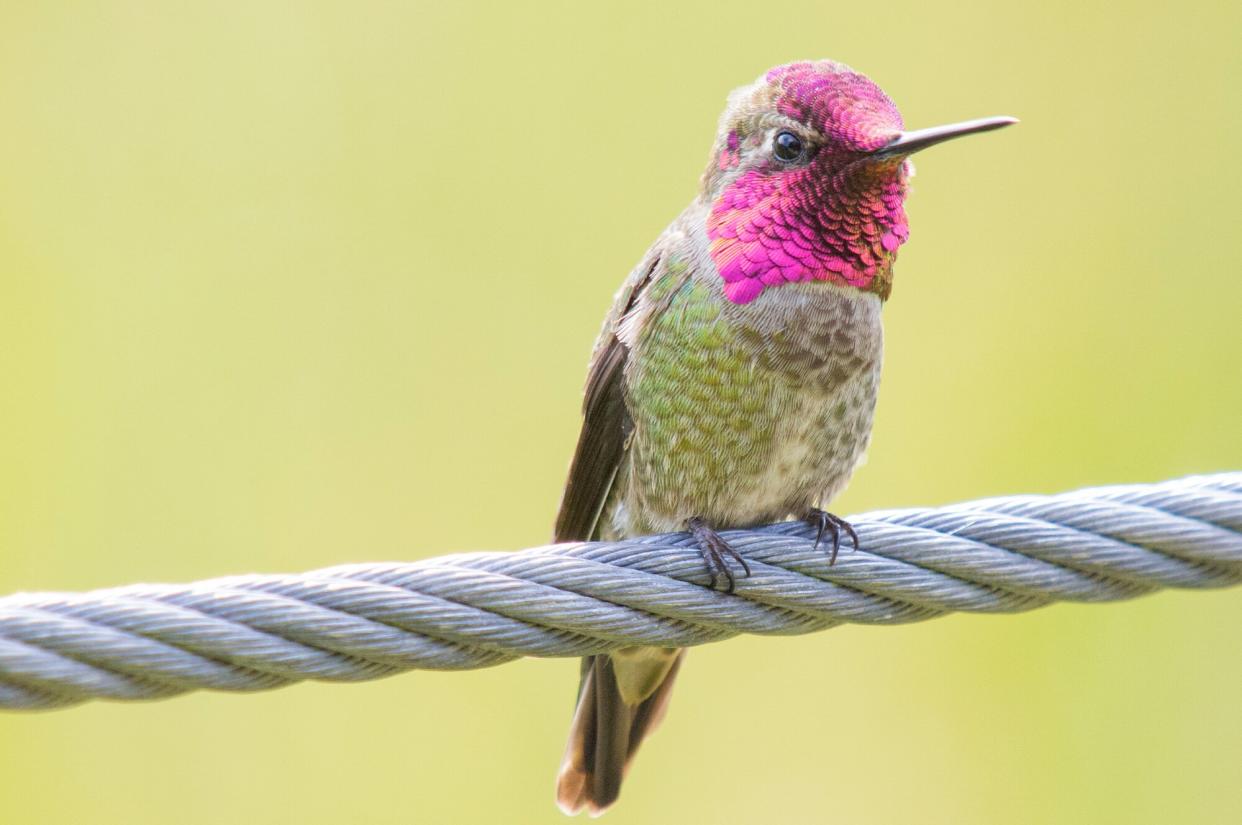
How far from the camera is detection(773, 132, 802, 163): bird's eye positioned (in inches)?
161

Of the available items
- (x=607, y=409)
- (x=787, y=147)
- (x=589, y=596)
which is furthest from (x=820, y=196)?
(x=589, y=596)

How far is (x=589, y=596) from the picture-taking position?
311cm

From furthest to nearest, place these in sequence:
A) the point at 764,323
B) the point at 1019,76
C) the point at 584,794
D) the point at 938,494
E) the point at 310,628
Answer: the point at 1019,76 → the point at 938,494 → the point at 584,794 → the point at 764,323 → the point at 310,628

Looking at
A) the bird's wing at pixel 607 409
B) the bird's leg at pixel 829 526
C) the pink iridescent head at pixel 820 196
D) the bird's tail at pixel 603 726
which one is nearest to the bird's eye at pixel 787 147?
the pink iridescent head at pixel 820 196

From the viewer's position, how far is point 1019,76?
7.79m

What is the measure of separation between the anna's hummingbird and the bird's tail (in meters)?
0.56

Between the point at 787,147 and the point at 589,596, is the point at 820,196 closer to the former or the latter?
the point at 787,147

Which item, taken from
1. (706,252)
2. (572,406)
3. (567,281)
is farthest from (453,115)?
(706,252)

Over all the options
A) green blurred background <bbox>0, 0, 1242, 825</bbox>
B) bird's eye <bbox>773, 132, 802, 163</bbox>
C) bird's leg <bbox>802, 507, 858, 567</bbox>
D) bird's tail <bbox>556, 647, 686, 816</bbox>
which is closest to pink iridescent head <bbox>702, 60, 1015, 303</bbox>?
bird's eye <bbox>773, 132, 802, 163</bbox>

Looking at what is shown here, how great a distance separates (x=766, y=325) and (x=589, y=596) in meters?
A: 1.17

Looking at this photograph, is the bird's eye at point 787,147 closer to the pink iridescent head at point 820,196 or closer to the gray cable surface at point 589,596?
the pink iridescent head at point 820,196

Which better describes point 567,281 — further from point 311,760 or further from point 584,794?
point 584,794

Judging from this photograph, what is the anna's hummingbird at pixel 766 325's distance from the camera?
3982mm

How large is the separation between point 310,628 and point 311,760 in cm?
481
